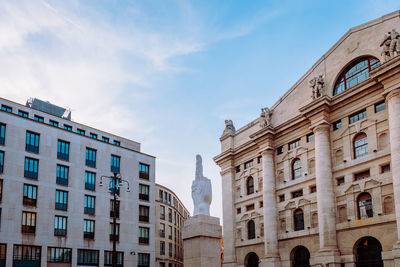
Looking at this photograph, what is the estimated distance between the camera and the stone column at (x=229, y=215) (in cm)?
5072

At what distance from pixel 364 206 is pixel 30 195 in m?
36.8

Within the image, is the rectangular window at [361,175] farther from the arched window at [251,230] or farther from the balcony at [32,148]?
the balcony at [32,148]

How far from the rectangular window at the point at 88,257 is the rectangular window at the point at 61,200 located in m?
5.79

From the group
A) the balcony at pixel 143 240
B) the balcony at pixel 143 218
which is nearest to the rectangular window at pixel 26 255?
the balcony at pixel 143 240

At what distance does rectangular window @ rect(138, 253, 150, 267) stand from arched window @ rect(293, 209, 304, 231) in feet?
84.4

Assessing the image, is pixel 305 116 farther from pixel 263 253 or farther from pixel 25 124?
pixel 25 124

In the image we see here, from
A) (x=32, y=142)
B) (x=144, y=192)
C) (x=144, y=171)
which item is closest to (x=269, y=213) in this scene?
(x=144, y=192)

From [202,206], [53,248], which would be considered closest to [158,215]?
[53,248]

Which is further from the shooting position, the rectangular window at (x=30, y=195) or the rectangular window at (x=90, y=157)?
the rectangular window at (x=90, y=157)

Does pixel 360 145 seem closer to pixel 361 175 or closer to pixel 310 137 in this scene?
pixel 361 175

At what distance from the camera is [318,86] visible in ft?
141

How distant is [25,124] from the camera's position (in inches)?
2092

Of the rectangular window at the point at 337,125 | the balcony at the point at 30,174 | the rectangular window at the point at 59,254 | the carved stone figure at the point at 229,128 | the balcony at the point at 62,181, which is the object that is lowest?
the rectangular window at the point at 59,254

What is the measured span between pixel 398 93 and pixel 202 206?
18.7 metres
